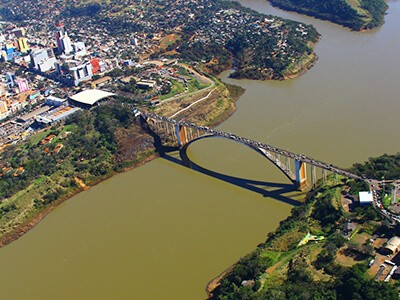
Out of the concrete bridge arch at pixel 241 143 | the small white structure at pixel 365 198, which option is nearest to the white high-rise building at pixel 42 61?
the concrete bridge arch at pixel 241 143

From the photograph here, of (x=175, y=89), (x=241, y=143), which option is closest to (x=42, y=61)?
(x=175, y=89)

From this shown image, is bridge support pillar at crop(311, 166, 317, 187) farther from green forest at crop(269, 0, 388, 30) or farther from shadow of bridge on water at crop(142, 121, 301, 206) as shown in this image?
green forest at crop(269, 0, 388, 30)

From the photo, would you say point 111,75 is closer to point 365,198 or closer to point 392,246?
point 365,198

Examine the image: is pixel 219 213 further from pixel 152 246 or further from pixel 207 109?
pixel 207 109

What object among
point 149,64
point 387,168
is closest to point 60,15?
point 149,64

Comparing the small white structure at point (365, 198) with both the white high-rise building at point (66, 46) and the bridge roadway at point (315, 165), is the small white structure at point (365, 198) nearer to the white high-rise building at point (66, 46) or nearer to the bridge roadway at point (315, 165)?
the bridge roadway at point (315, 165)

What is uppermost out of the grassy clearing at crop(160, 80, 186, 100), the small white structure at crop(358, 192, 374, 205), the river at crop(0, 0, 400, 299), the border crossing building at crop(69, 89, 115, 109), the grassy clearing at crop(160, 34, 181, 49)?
the border crossing building at crop(69, 89, 115, 109)

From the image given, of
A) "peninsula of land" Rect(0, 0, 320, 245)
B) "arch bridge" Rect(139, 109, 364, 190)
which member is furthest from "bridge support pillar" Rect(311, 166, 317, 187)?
"peninsula of land" Rect(0, 0, 320, 245)
